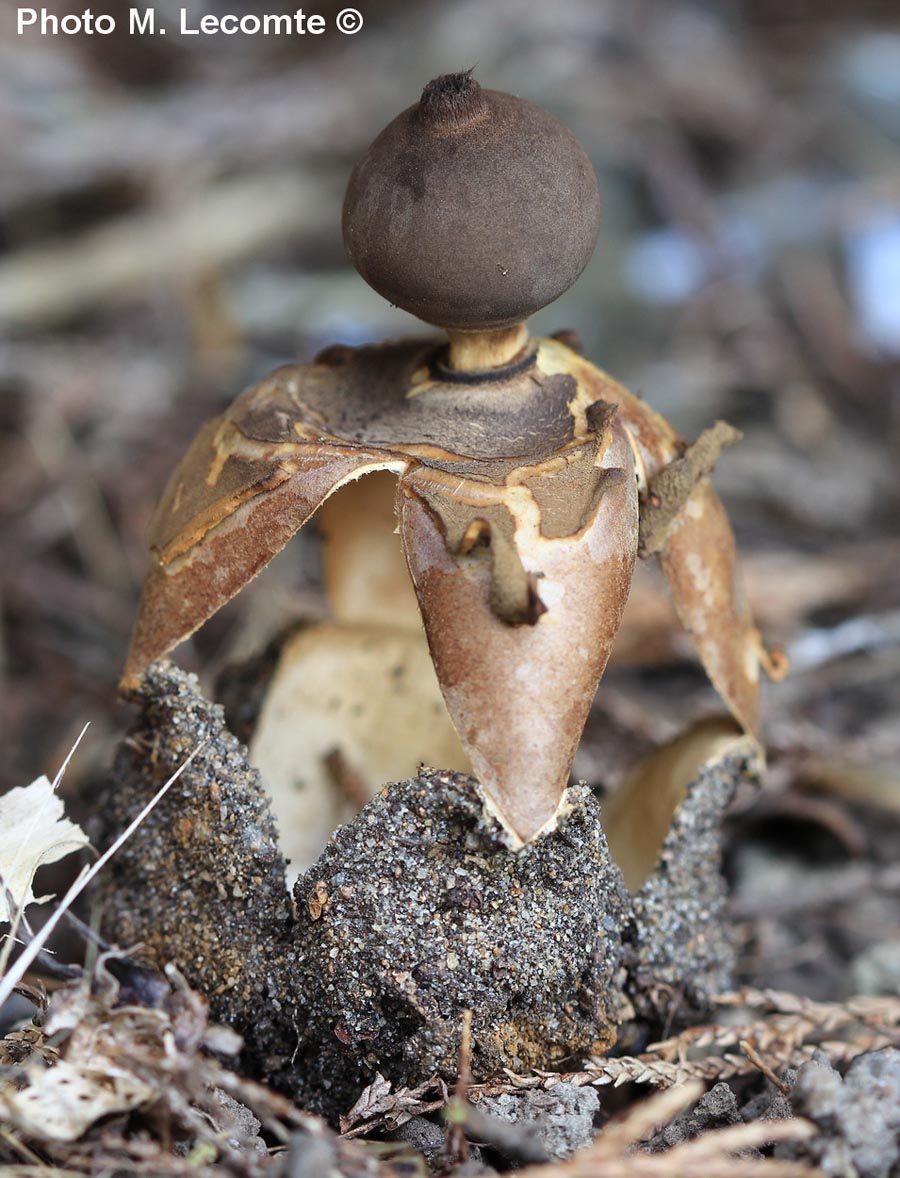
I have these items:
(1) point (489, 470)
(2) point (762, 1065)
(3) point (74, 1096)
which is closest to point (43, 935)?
(3) point (74, 1096)

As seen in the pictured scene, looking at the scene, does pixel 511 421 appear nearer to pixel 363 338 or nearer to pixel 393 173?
pixel 393 173

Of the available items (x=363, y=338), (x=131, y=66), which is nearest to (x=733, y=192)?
(x=363, y=338)

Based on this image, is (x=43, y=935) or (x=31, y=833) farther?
(x=31, y=833)

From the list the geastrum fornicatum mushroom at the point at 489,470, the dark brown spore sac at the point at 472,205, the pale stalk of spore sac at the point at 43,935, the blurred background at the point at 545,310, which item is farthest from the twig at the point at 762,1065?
the dark brown spore sac at the point at 472,205

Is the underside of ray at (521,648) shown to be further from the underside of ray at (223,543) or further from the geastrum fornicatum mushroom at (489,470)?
the underside of ray at (223,543)

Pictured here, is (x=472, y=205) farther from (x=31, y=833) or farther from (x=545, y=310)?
(x=545, y=310)
